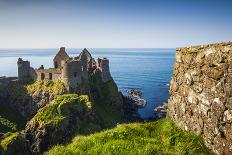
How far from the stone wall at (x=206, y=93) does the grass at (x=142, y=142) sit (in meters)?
0.58

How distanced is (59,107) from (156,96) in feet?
227

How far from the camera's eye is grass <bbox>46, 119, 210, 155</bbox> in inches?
579

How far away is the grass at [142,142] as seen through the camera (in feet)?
48.2

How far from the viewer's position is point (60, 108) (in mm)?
67812

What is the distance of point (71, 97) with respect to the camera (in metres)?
72.1

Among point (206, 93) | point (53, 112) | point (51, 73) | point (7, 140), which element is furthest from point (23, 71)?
point (206, 93)

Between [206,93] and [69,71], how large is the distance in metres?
65.9

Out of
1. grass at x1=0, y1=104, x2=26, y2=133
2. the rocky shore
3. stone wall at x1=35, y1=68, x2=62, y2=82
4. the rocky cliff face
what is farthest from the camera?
the rocky shore

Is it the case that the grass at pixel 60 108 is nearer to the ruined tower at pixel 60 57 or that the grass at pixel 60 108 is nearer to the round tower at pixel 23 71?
the ruined tower at pixel 60 57

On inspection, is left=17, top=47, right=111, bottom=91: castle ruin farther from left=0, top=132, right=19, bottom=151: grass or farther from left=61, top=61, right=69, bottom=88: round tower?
left=0, top=132, right=19, bottom=151: grass

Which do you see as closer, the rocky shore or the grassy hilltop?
the grassy hilltop

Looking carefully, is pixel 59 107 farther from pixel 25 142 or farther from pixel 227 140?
pixel 227 140

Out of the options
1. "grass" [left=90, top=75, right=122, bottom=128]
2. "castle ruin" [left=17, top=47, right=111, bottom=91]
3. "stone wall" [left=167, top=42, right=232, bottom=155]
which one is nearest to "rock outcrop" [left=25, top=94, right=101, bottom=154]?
"castle ruin" [left=17, top=47, right=111, bottom=91]

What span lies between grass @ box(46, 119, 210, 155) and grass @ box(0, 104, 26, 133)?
211 ft
